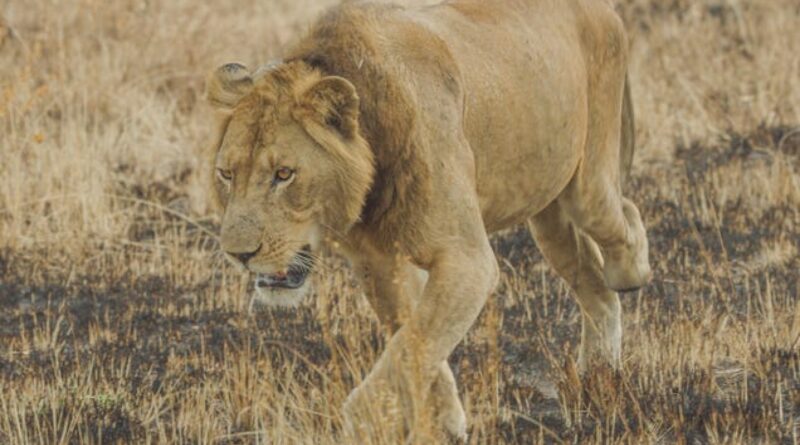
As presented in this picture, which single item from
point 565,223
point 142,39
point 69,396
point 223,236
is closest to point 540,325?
point 565,223

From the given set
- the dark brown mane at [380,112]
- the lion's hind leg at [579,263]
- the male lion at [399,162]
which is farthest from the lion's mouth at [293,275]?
the lion's hind leg at [579,263]

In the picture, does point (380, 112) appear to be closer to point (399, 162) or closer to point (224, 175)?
point (399, 162)

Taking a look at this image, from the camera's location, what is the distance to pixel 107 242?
8.30 m

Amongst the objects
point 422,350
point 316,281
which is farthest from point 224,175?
point 316,281

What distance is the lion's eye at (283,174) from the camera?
4.54 metres

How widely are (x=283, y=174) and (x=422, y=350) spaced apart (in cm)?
61

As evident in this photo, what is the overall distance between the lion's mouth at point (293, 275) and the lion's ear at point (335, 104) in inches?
14.4

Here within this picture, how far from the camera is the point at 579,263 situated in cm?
639

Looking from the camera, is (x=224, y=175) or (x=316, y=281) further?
(x=316, y=281)

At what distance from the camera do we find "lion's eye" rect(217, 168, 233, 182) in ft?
15.1

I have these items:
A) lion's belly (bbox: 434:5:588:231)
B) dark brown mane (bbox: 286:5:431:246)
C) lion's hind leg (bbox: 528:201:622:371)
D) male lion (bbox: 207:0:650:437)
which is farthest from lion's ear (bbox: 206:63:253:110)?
lion's hind leg (bbox: 528:201:622:371)

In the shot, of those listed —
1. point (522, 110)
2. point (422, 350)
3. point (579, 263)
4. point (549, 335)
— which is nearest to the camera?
point (422, 350)

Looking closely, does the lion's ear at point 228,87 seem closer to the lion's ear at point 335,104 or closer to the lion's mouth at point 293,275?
the lion's ear at point 335,104

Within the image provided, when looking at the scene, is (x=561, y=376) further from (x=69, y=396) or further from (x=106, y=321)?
(x=106, y=321)
